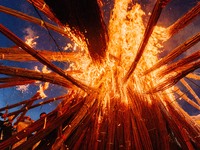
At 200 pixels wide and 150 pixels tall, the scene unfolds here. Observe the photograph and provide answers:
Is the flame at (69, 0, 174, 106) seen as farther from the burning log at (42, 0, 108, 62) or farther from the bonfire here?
the burning log at (42, 0, 108, 62)

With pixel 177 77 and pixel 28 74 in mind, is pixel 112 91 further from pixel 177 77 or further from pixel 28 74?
pixel 28 74

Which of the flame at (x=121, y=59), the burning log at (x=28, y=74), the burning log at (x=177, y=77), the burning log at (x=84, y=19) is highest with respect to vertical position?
the flame at (x=121, y=59)

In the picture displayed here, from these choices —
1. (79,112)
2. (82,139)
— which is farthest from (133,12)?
(82,139)

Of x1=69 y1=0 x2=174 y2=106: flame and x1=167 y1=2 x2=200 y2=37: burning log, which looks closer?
x1=167 y1=2 x2=200 y2=37: burning log

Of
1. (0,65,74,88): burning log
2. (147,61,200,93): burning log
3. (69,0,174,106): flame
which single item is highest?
(69,0,174,106): flame

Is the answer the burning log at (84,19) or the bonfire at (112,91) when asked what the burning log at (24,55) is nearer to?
the bonfire at (112,91)

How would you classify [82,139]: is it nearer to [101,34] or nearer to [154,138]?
[154,138]

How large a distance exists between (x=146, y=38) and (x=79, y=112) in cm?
185

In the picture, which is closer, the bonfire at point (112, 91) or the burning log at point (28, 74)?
the burning log at point (28, 74)

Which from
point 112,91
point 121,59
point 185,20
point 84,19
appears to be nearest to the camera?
point 84,19

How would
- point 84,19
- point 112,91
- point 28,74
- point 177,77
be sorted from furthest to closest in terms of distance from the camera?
1. point 112,91
2. point 177,77
3. point 84,19
4. point 28,74

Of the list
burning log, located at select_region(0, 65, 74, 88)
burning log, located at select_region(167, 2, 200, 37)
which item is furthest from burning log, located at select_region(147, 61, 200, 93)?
burning log, located at select_region(0, 65, 74, 88)

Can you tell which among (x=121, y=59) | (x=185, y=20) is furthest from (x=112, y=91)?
(x=185, y=20)

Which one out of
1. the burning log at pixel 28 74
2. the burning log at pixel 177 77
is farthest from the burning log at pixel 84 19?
the burning log at pixel 177 77
